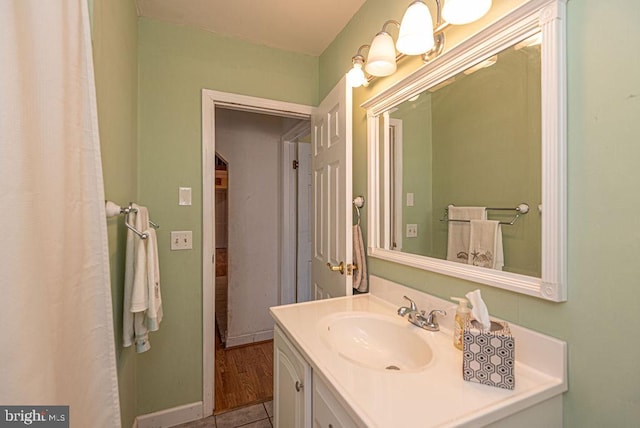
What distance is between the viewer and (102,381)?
0.74 meters

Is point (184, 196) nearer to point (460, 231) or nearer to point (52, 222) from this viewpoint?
point (52, 222)

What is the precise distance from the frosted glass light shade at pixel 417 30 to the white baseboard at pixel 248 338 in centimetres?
268

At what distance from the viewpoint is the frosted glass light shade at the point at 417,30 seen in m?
0.99

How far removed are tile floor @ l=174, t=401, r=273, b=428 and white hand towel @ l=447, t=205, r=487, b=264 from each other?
1530 millimetres

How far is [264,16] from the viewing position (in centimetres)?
166

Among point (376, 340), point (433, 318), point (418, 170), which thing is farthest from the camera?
point (418, 170)

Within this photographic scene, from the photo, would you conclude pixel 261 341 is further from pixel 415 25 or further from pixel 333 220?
pixel 415 25

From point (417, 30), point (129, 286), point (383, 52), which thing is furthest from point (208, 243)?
point (417, 30)

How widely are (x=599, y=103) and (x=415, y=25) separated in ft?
2.03

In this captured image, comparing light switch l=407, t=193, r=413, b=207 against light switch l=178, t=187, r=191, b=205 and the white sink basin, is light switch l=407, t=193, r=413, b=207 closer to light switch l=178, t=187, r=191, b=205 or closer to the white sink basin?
the white sink basin

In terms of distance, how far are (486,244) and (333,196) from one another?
805 mm

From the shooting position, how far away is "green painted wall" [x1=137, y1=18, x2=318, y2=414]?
65.4 inches

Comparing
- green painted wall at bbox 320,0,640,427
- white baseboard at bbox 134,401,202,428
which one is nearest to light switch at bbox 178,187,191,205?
white baseboard at bbox 134,401,202,428
